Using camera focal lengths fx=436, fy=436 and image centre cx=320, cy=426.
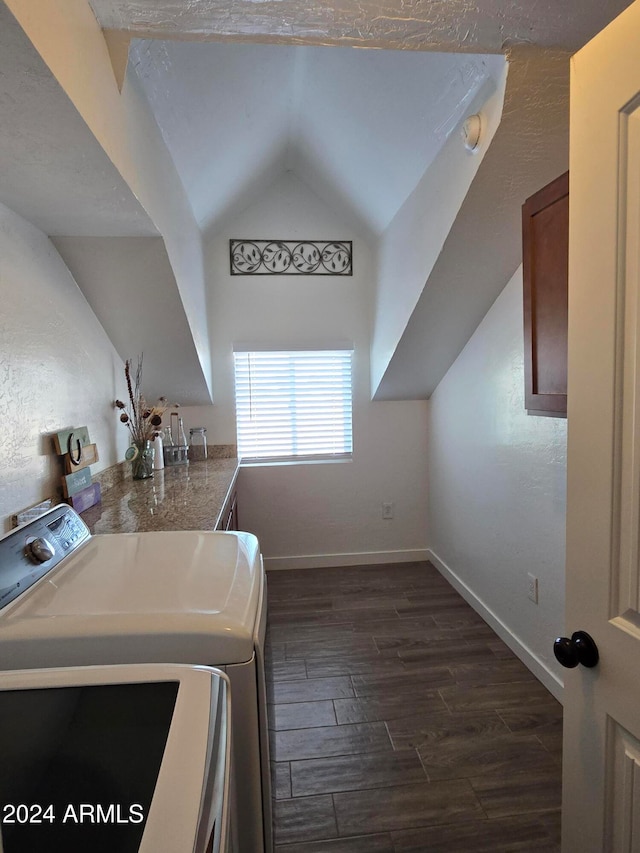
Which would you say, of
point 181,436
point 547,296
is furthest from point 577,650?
point 181,436

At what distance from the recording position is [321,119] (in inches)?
89.1

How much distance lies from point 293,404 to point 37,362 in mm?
1993

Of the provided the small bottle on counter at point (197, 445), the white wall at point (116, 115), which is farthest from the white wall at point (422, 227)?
the small bottle on counter at point (197, 445)

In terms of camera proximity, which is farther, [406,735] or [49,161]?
[406,735]

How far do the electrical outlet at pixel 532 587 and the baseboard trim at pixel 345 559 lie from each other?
4.46 ft

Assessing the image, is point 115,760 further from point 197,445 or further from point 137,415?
point 197,445

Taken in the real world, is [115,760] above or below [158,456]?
below

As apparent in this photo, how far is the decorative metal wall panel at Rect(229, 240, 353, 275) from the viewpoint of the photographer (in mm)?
3125

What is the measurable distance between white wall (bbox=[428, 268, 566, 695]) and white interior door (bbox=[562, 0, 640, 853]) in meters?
1.18

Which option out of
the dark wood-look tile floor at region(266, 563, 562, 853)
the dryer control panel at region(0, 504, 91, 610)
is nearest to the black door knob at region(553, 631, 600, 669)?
the dark wood-look tile floor at region(266, 563, 562, 853)

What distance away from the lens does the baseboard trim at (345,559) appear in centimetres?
337

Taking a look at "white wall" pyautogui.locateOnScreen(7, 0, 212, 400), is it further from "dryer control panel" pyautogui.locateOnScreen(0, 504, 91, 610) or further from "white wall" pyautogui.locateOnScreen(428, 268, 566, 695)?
"white wall" pyautogui.locateOnScreen(428, 268, 566, 695)

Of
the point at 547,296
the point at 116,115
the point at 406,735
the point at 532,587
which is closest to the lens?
the point at 116,115

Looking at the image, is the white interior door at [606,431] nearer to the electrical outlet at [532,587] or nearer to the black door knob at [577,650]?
the black door knob at [577,650]
